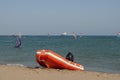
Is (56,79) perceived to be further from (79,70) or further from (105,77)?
(79,70)

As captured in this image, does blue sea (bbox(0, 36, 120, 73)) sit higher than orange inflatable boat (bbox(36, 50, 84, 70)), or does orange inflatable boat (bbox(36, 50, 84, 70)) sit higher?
orange inflatable boat (bbox(36, 50, 84, 70))

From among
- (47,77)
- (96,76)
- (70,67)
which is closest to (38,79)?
(47,77)

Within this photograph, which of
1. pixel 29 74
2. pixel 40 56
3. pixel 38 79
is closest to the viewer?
pixel 38 79

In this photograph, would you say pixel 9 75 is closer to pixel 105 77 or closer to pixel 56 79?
pixel 56 79

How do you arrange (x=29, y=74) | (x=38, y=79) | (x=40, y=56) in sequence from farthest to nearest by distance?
(x=40, y=56)
(x=29, y=74)
(x=38, y=79)

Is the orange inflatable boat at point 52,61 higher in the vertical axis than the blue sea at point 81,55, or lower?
higher

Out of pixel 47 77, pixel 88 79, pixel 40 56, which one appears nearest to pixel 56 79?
pixel 47 77

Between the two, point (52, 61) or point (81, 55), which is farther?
point (81, 55)

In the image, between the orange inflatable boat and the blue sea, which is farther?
the blue sea

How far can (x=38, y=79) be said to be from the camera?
988 centimetres

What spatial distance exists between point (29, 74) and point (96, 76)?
2.38 meters

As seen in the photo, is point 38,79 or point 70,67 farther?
point 70,67

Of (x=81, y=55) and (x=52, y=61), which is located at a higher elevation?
(x=52, y=61)

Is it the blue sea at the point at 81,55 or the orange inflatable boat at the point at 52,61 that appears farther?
the blue sea at the point at 81,55
